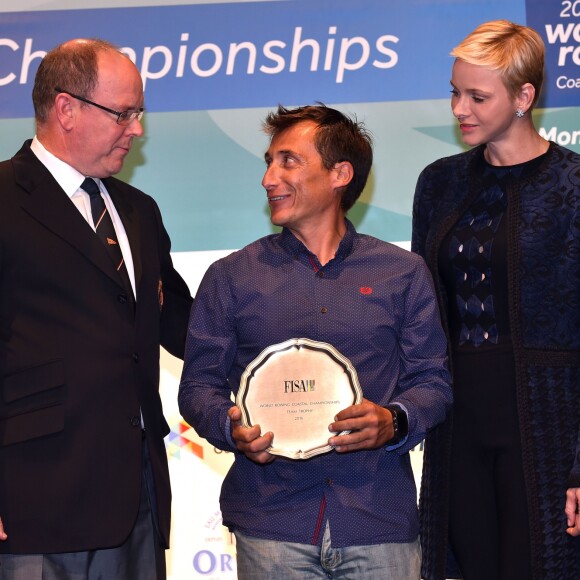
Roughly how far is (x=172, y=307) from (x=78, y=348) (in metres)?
0.69

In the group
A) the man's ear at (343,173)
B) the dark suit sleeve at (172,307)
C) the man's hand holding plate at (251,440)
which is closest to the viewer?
the man's hand holding plate at (251,440)

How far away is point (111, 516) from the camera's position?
2760mm

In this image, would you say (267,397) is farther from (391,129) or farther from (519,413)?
(391,129)

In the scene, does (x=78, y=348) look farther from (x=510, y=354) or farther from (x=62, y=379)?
(x=510, y=354)

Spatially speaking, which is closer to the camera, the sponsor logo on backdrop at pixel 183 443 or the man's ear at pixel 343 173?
the man's ear at pixel 343 173

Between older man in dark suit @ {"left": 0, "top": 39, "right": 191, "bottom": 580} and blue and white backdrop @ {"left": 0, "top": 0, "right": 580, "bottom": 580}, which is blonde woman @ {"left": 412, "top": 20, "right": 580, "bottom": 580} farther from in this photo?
blue and white backdrop @ {"left": 0, "top": 0, "right": 580, "bottom": 580}

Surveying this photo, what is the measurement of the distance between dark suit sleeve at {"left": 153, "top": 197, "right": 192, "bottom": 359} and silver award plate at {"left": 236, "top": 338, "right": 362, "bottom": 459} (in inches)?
29.2

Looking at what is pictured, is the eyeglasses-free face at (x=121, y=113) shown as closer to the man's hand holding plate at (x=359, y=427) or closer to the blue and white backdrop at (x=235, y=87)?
the man's hand holding plate at (x=359, y=427)

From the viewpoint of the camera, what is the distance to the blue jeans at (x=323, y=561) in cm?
265

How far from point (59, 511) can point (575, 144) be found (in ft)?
9.62

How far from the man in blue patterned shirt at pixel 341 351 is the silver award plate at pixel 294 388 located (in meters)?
0.04

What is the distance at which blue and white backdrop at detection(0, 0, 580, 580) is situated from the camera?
4.54 metres

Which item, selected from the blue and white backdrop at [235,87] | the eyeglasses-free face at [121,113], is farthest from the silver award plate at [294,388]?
the blue and white backdrop at [235,87]

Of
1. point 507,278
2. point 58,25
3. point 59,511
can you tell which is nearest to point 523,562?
point 507,278
